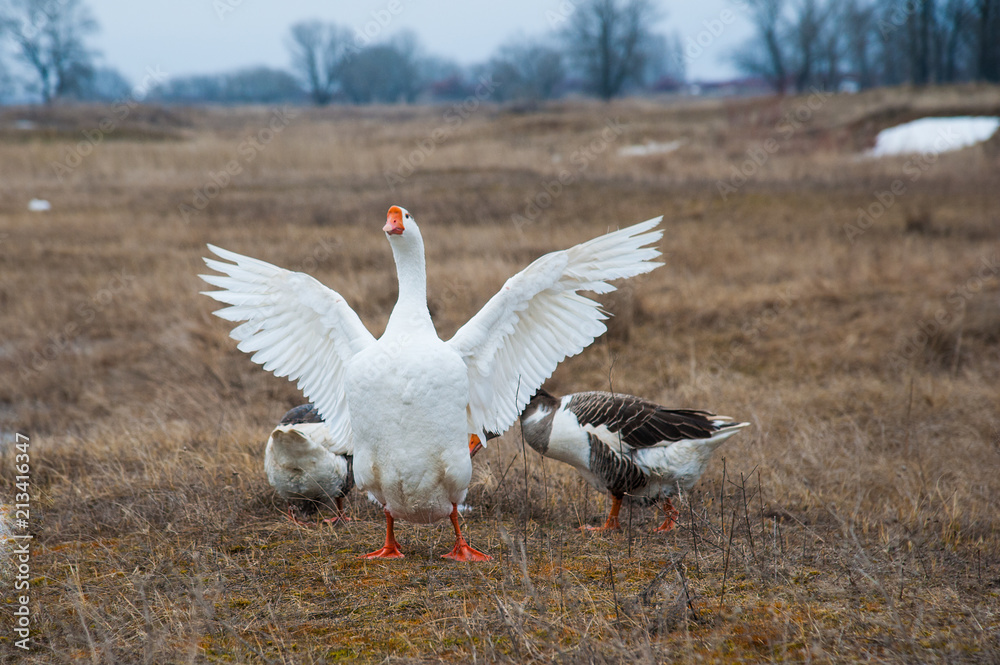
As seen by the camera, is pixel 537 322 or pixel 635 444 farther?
pixel 635 444

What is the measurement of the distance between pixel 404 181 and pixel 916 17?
39.4 meters

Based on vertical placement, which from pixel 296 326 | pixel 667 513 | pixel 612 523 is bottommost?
pixel 612 523

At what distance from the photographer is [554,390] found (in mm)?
8742

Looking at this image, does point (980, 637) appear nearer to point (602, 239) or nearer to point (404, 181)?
point (602, 239)

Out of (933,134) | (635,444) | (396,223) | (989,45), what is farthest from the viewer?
(989,45)

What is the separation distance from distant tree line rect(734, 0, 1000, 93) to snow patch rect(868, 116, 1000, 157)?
11535mm

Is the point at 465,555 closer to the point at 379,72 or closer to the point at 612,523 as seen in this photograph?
the point at 612,523

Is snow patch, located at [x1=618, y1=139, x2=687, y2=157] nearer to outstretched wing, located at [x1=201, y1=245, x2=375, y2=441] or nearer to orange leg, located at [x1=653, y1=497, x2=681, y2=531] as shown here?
orange leg, located at [x1=653, y1=497, x2=681, y2=531]

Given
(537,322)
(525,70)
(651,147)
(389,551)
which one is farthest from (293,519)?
(525,70)

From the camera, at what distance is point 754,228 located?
14.7 metres

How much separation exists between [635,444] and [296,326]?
2323 millimetres

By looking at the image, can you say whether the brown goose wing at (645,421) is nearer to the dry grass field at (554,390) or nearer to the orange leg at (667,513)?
the orange leg at (667,513)

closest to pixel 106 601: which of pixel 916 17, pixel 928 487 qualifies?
pixel 928 487

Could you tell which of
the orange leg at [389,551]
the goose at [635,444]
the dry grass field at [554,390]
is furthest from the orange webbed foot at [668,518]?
the orange leg at [389,551]
